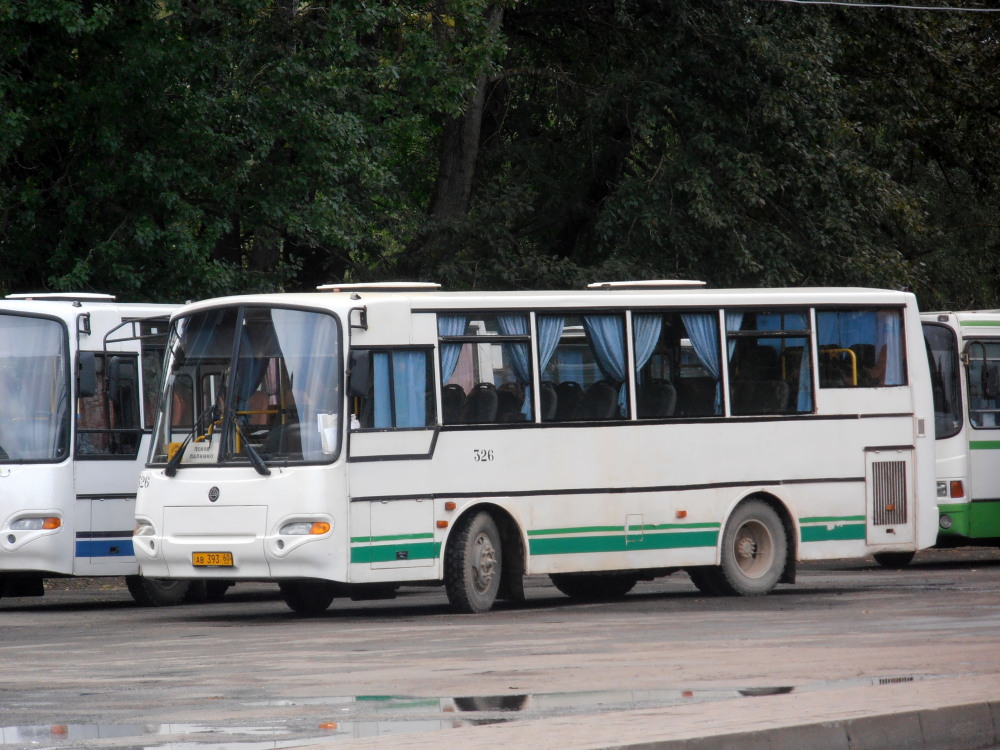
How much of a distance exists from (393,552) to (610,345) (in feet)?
10.3

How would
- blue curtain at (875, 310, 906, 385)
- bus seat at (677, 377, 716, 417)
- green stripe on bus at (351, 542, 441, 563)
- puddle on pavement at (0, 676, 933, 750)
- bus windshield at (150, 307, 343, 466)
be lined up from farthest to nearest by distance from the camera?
blue curtain at (875, 310, 906, 385) → bus seat at (677, 377, 716, 417) → bus windshield at (150, 307, 343, 466) → green stripe on bus at (351, 542, 441, 563) → puddle on pavement at (0, 676, 933, 750)

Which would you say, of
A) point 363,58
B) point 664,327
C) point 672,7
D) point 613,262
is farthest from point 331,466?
point 672,7

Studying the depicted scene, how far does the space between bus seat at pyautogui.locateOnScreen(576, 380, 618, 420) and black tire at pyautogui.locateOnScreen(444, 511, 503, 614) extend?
142cm

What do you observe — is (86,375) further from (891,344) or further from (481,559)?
(891,344)

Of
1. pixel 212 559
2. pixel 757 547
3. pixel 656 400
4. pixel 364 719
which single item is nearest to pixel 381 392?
pixel 212 559

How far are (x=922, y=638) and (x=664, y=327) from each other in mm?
5623

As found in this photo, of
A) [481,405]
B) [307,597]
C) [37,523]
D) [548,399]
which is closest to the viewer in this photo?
[481,405]

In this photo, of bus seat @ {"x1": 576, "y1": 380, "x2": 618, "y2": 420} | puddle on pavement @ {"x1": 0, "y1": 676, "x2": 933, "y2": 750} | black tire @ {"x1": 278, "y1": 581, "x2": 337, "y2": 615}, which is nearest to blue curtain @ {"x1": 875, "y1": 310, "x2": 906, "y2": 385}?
bus seat @ {"x1": 576, "y1": 380, "x2": 618, "y2": 420}

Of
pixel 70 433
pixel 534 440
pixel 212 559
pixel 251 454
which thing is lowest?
pixel 212 559

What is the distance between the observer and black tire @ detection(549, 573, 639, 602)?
19.4 meters

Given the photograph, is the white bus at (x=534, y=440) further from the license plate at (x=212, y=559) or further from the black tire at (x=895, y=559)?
the black tire at (x=895, y=559)

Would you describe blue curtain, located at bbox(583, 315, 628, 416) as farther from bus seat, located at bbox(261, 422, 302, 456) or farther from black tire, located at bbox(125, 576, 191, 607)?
black tire, located at bbox(125, 576, 191, 607)

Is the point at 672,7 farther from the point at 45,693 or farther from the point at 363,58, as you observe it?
the point at 45,693

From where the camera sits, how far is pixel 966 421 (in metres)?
24.1
